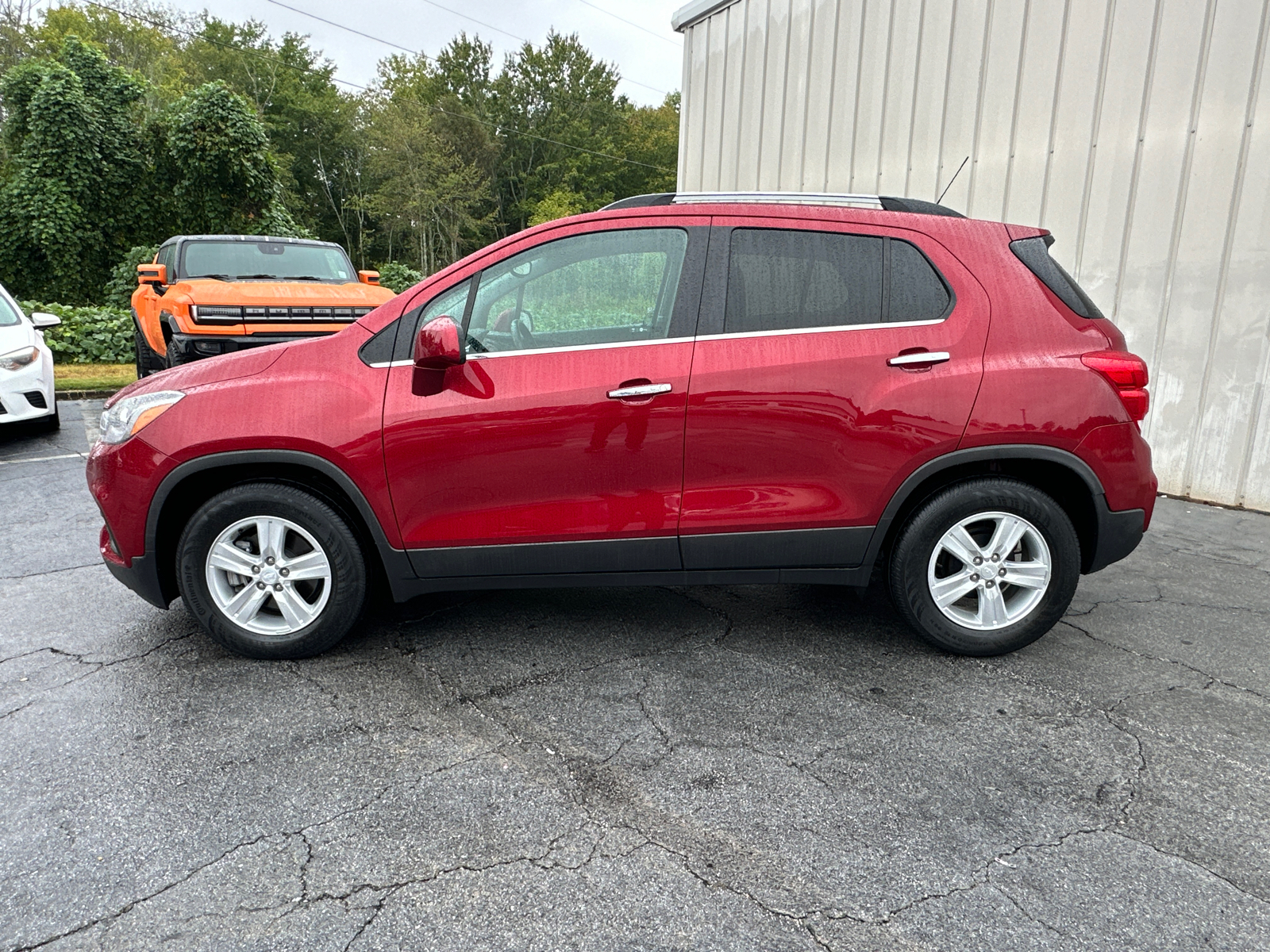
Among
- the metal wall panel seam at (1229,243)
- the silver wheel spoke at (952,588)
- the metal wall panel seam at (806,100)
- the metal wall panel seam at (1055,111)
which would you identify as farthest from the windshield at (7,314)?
the metal wall panel seam at (1229,243)

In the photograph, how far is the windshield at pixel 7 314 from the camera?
8.14 m

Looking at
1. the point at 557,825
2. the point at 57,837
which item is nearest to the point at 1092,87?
the point at 557,825

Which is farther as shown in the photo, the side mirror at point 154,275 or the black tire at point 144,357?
the black tire at point 144,357

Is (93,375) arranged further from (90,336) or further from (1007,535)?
(1007,535)

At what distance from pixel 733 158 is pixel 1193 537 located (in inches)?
277

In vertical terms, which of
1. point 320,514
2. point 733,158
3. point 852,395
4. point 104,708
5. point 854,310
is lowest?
point 104,708

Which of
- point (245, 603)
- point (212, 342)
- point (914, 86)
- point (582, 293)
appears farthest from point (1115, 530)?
point (212, 342)

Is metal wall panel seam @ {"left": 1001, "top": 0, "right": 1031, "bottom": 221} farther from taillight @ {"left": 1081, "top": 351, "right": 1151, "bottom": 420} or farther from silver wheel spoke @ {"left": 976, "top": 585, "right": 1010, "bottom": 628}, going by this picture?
silver wheel spoke @ {"left": 976, "top": 585, "right": 1010, "bottom": 628}

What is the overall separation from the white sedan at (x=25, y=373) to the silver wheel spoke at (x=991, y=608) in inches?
321

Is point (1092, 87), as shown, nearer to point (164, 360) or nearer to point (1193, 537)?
point (1193, 537)

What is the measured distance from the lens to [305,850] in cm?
236

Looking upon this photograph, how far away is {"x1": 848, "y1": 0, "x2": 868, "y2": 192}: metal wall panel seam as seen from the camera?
8.55 metres

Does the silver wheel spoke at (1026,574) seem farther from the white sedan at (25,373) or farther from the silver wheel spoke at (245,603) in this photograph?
the white sedan at (25,373)

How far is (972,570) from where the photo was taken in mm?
3553
